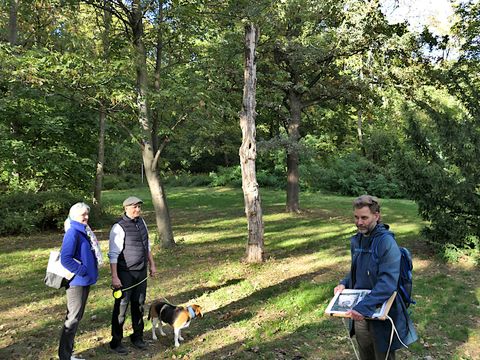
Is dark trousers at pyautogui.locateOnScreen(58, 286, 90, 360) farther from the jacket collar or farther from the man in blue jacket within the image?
the man in blue jacket

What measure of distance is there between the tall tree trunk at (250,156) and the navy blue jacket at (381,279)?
5.70 meters

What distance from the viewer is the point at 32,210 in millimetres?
13266

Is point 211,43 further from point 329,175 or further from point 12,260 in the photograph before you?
point 329,175

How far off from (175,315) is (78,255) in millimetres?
1533

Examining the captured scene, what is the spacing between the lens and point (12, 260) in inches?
395

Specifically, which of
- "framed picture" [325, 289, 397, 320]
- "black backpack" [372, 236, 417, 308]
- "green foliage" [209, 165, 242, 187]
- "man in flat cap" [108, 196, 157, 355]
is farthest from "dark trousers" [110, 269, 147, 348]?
"green foliage" [209, 165, 242, 187]

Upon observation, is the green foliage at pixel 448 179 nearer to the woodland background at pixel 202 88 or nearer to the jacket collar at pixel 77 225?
the woodland background at pixel 202 88

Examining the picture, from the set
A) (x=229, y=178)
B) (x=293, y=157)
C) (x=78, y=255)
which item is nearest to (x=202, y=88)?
(x=78, y=255)

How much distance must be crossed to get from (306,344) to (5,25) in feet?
53.3

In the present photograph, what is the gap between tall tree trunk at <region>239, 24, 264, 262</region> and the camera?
9.03 m

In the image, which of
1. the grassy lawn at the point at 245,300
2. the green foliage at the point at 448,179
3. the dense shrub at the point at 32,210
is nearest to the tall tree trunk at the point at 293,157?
the grassy lawn at the point at 245,300

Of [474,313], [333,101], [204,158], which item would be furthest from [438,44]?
[204,158]

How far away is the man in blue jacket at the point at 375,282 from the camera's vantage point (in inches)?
120

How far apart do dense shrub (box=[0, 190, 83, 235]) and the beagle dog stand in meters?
9.08
